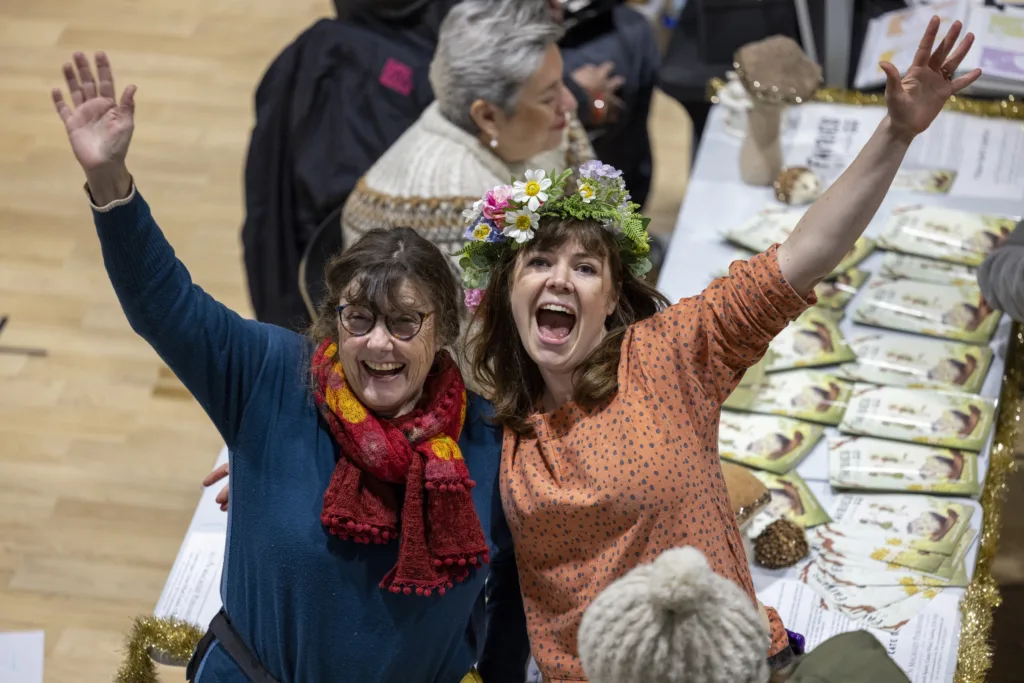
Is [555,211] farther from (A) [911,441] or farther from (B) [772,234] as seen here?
(B) [772,234]

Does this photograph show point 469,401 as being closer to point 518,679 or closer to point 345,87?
point 518,679

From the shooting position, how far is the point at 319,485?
210 centimetres

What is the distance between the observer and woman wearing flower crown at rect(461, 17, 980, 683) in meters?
1.96

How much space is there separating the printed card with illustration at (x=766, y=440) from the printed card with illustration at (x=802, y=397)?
0.02 meters

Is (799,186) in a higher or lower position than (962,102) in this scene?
lower

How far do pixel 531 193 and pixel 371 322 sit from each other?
0.35 m

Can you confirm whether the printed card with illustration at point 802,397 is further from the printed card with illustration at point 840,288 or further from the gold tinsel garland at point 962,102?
the gold tinsel garland at point 962,102

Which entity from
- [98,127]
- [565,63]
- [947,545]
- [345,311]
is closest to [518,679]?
[345,311]

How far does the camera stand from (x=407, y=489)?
2.05m

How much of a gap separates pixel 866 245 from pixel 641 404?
5.20 feet

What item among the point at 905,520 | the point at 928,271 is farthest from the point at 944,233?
the point at 905,520

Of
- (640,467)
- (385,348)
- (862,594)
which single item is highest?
(385,348)

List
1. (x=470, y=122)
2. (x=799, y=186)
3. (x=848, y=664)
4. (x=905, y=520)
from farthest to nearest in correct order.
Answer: (x=799, y=186), (x=470, y=122), (x=905, y=520), (x=848, y=664)

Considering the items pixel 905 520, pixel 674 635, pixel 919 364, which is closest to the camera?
pixel 674 635
